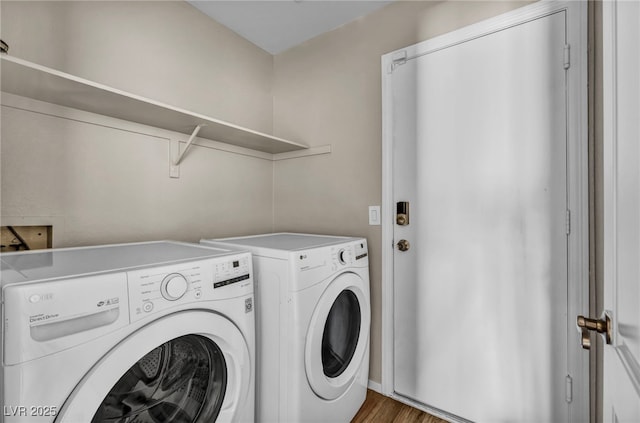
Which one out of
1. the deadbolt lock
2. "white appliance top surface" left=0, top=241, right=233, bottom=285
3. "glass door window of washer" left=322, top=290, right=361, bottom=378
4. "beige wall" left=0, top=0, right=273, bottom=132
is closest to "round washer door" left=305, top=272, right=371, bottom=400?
"glass door window of washer" left=322, top=290, right=361, bottom=378

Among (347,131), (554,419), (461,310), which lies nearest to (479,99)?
(347,131)

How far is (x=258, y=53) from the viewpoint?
7.48ft

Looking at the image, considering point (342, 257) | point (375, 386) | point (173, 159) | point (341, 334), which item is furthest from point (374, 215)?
point (173, 159)

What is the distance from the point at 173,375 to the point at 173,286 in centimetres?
37

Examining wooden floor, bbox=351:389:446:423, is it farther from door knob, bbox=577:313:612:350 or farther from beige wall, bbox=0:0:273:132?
beige wall, bbox=0:0:273:132

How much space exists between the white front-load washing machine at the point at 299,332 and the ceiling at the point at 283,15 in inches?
57.7

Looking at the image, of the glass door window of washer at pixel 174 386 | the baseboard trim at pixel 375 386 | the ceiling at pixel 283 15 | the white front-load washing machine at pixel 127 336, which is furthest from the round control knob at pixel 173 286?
the ceiling at pixel 283 15

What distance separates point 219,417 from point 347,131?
166cm

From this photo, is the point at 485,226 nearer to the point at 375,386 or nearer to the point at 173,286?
the point at 375,386

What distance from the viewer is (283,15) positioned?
1.92 meters

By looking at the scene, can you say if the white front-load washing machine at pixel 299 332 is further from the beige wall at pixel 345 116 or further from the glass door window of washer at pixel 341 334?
the beige wall at pixel 345 116

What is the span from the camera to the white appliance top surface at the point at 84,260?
801mm

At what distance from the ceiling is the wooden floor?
2400 mm

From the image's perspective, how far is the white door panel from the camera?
1.33 meters
